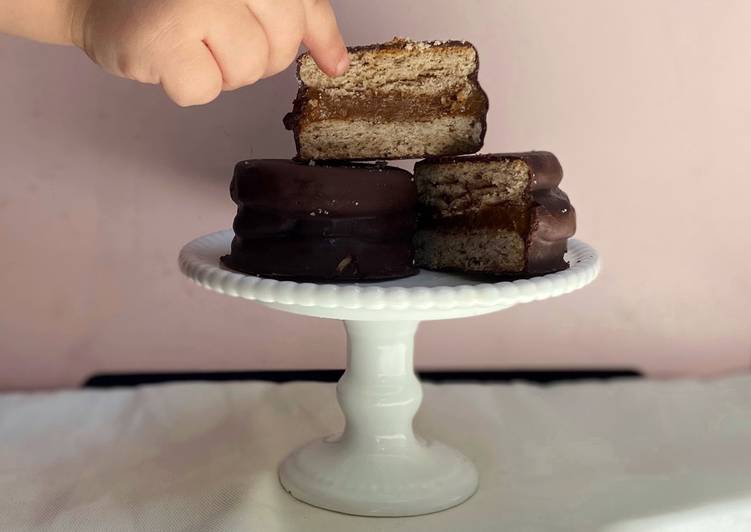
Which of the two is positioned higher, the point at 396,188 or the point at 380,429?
the point at 396,188

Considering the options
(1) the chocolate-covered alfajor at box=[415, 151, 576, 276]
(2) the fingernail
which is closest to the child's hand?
(2) the fingernail

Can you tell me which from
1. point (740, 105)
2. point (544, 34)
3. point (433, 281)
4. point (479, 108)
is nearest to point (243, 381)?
point (433, 281)

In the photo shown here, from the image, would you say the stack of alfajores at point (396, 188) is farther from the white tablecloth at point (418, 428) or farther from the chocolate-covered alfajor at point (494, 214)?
the white tablecloth at point (418, 428)

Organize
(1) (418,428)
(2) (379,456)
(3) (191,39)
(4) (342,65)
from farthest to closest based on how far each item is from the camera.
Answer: (1) (418,428), (2) (379,456), (4) (342,65), (3) (191,39)

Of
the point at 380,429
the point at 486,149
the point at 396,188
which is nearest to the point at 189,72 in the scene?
the point at 396,188

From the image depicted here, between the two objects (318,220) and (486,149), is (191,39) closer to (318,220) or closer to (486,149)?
(318,220)

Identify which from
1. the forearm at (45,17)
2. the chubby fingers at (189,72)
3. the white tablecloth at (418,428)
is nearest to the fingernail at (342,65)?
the chubby fingers at (189,72)
